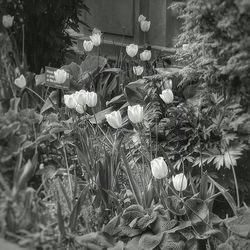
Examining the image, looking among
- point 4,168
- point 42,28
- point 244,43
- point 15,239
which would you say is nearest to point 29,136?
point 4,168

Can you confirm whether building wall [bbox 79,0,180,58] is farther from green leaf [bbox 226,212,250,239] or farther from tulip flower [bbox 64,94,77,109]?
green leaf [bbox 226,212,250,239]

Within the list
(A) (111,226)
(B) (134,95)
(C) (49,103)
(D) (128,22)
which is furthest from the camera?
(D) (128,22)

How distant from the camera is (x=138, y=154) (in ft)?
14.1

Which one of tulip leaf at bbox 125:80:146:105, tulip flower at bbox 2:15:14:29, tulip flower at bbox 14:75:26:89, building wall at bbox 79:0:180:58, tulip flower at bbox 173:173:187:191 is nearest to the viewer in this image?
tulip flower at bbox 14:75:26:89

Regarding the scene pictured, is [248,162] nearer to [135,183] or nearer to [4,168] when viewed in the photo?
[135,183]

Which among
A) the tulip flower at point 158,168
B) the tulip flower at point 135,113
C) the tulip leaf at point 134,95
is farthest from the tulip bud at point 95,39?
the tulip flower at point 158,168

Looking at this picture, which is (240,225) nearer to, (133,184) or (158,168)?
(158,168)

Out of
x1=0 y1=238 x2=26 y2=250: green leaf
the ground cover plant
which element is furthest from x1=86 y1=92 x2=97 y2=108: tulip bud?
x1=0 y1=238 x2=26 y2=250: green leaf

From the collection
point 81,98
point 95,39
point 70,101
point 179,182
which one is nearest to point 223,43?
point 179,182

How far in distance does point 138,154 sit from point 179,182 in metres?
0.81

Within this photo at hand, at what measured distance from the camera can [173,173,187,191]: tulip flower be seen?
3498 mm

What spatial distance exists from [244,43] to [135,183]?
1.16 m

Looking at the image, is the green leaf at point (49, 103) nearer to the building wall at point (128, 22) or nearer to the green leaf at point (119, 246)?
the green leaf at point (119, 246)

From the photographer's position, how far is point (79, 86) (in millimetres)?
4883
